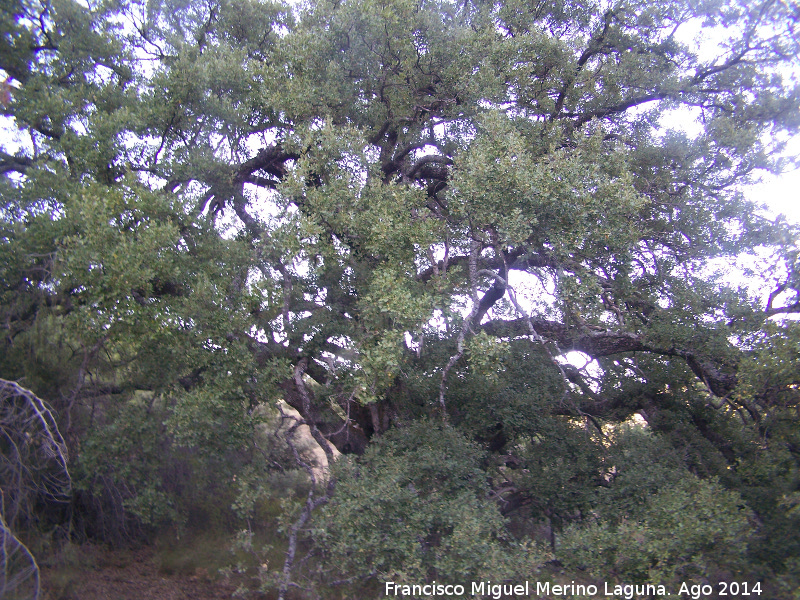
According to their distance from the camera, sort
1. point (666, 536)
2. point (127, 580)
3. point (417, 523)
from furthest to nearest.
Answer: point (127, 580), point (417, 523), point (666, 536)

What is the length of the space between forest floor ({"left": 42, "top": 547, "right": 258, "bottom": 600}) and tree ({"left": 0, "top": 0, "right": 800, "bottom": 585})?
6.04ft

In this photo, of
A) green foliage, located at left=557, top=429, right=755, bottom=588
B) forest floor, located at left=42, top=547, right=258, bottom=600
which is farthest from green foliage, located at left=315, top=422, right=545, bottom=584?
forest floor, located at left=42, top=547, right=258, bottom=600

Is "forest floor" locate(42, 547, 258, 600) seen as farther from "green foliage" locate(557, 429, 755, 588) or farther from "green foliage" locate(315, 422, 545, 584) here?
"green foliage" locate(557, 429, 755, 588)

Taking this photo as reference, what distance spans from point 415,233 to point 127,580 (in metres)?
6.14

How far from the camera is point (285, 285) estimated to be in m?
6.94

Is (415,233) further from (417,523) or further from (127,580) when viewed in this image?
(127,580)

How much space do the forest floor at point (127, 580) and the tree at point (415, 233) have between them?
184 cm

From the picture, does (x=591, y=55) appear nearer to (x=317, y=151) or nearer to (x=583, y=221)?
(x=583, y=221)

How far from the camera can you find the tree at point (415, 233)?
20.3 feet

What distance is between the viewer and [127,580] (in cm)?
780

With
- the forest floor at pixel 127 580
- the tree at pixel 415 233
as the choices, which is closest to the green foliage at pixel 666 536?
the tree at pixel 415 233

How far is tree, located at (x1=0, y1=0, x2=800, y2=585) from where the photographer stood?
619cm

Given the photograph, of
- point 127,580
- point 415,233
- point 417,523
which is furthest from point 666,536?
point 127,580

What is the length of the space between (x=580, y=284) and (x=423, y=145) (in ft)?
13.0
